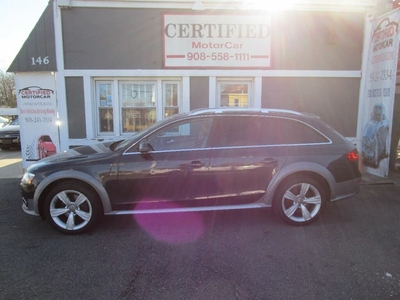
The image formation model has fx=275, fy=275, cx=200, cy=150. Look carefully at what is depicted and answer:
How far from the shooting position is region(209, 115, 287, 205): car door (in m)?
3.72

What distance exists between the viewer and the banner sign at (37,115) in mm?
6711

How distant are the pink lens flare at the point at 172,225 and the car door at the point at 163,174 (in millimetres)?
148

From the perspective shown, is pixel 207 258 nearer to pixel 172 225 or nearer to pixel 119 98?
pixel 172 225

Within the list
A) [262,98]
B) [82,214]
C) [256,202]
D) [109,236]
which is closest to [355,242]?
[256,202]

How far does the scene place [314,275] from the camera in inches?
110

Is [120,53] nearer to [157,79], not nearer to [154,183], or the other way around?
[157,79]

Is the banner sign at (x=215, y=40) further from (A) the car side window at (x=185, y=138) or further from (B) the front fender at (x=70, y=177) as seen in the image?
(B) the front fender at (x=70, y=177)

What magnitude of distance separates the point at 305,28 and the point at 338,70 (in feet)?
4.47

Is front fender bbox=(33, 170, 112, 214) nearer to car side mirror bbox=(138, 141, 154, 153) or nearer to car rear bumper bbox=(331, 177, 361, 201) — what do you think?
car side mirror bbox=(138, 141, 154, 153)

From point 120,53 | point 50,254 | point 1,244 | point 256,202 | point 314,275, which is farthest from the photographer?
point 120,53

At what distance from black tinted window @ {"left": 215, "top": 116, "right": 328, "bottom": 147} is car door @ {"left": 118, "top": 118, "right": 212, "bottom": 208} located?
0.42 meters

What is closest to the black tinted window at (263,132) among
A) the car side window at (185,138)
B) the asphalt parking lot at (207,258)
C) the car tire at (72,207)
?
the car side window at (185,138)

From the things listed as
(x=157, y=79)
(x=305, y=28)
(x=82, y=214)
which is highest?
(x=305, y=28)

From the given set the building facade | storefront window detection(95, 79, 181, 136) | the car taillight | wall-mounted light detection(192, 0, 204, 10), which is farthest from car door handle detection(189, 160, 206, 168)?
wall-mounted light detection(192, 0, 204, 10)
